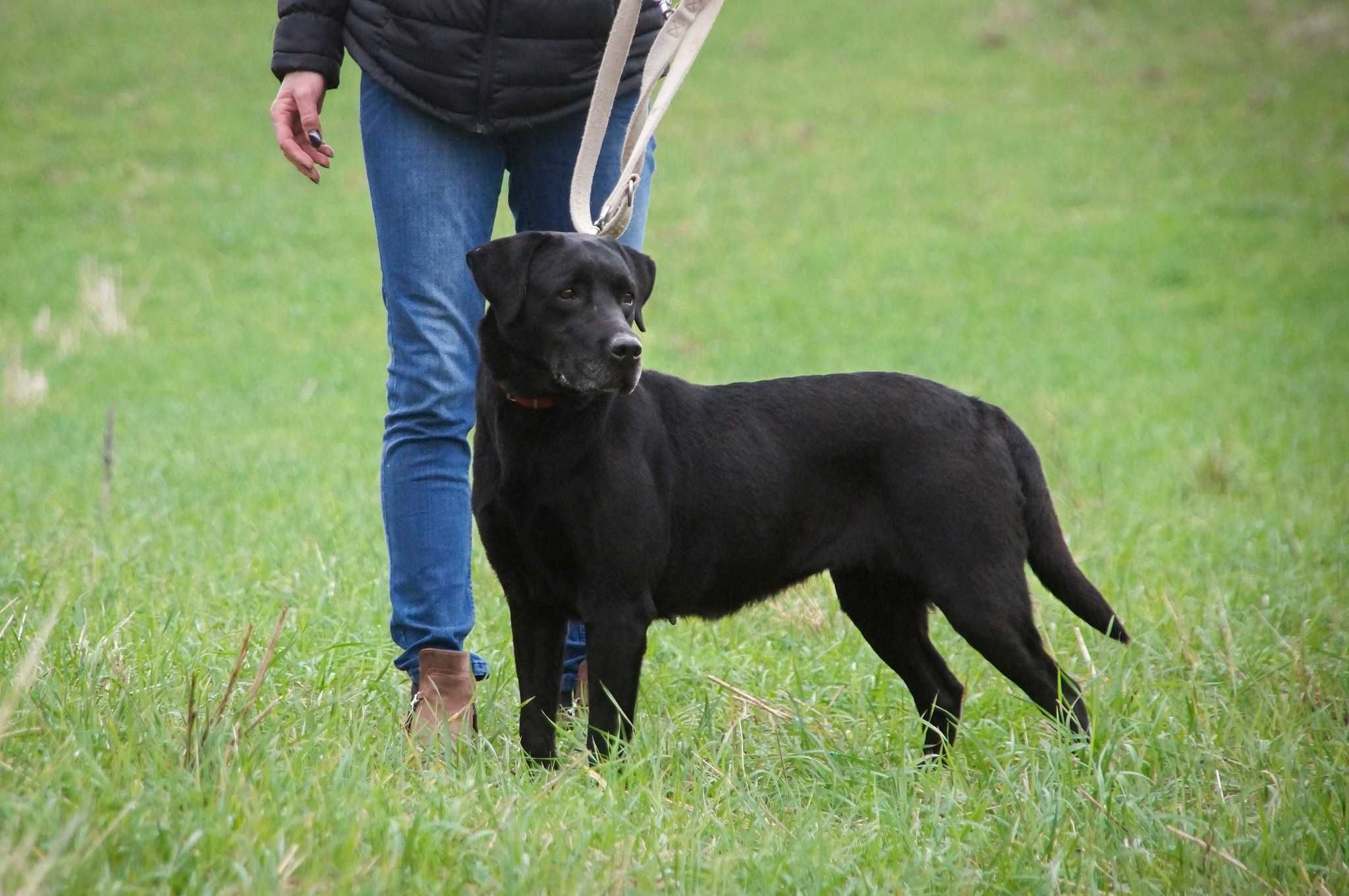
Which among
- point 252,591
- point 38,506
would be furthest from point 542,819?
point 38,506

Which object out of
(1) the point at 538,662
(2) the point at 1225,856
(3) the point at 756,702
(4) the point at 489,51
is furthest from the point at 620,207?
(2) the point at 1225,856

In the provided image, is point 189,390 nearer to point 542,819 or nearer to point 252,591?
point 252,591

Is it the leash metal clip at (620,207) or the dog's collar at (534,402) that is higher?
the leash metal clip at (620,207)

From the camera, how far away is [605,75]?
3.19m

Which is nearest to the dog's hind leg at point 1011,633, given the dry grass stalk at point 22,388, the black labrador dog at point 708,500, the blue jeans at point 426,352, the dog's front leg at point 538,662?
the black labrador dog at point 708,500

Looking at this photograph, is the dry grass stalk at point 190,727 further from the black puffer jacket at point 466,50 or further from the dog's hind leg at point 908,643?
the dog's hind leg at point 908,643

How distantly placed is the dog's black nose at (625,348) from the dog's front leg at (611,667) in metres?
0.53

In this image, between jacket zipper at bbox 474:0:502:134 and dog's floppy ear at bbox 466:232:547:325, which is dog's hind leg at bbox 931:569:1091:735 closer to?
dog's floppy ear at bbox 466:232:547:325

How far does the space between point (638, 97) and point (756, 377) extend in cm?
665

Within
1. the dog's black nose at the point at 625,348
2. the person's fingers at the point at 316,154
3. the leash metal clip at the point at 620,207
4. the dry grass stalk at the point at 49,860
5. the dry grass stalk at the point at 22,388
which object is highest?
the person's fingers at the point at 316,154

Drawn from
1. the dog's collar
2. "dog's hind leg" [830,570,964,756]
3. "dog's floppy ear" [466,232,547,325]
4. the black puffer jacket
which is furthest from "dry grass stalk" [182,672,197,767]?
"dog's hind leg" [830,570,964,756]

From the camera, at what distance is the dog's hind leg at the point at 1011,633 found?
337 cm

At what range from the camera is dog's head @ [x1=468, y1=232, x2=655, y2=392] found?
3059mm

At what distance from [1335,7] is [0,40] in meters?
20.0
